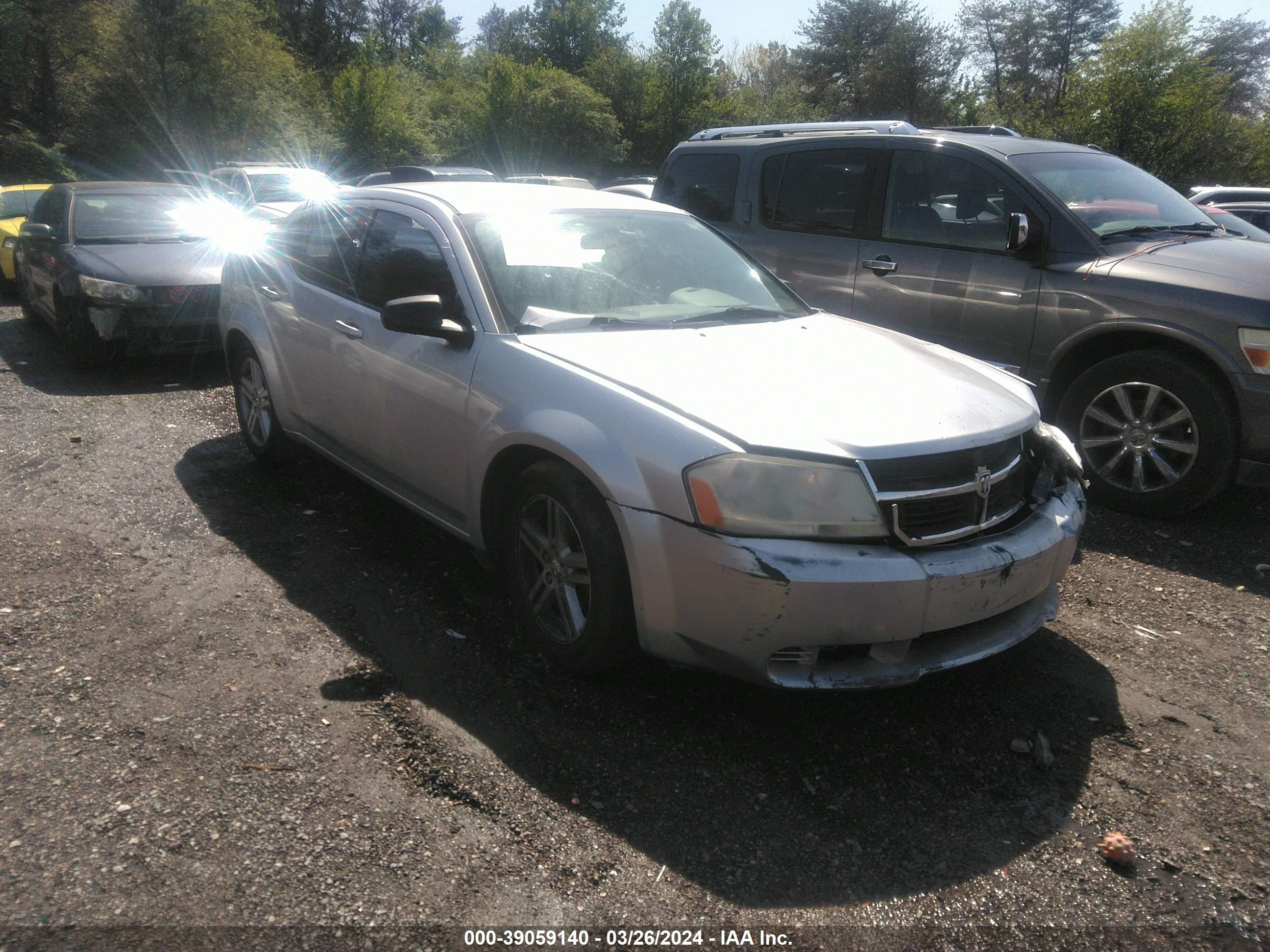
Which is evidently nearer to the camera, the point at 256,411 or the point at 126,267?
the point at 256,411

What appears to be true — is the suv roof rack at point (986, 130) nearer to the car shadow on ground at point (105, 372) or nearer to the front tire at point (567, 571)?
the front tire at point (567, 571)

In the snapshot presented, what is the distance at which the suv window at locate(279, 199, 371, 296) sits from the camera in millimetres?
4812

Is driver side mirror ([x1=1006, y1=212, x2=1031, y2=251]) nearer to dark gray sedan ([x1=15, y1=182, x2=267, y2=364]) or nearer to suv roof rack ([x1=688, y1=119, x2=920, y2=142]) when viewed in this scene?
suv roof rack ([x1=688, y1=119, x2=920, y2=142])

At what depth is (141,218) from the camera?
9.51m

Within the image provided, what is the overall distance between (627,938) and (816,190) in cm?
546

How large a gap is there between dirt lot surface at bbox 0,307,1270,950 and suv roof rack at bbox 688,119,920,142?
3.39m

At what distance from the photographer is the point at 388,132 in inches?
1633

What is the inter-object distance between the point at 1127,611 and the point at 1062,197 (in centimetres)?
268

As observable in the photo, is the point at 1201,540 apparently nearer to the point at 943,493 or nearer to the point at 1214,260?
the point at 1214,260

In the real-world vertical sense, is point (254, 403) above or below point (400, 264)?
below

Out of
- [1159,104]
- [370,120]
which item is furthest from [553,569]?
[370,120]

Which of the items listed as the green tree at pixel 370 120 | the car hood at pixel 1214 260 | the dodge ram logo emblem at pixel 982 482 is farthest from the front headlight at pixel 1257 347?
the green tree at pixel 370 120

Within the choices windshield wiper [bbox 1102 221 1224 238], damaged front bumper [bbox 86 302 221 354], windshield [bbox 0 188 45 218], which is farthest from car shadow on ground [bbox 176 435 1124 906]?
windshield [bbox 0 188 45 218]

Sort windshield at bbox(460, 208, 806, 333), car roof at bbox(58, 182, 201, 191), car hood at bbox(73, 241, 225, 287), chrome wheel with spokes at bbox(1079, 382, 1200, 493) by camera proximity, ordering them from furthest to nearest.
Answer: car roof at bbox(58, 182, 201, 191), car hood at bbox(73, 241, 225, 287), chrome wheel with spokes at bbox(1079, 382, 1200, 493), windshield at bbox(460, 208, 806, 333)
